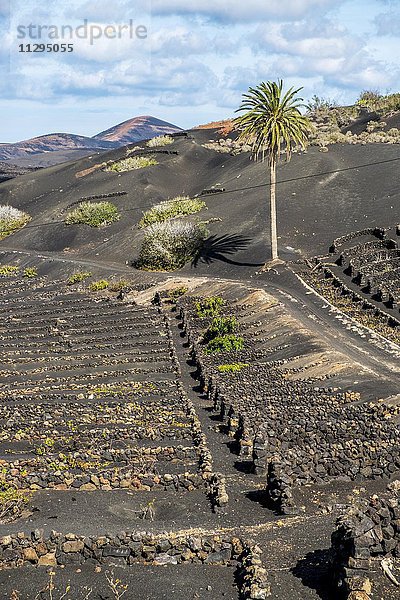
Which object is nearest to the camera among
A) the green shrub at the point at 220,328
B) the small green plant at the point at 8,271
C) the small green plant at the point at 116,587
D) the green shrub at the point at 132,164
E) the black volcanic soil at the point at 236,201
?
the small green plant at the point at 116,587

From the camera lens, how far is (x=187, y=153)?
352ft

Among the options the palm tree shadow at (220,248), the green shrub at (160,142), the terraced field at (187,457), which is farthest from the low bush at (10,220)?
the terraced field at (187,457)

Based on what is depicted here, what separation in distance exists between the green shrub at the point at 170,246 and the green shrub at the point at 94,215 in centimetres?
2057

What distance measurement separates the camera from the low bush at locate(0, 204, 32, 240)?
3556 inches

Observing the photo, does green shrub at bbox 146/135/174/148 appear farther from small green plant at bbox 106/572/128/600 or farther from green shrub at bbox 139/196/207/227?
small green plant at bbox 106/572/128/600

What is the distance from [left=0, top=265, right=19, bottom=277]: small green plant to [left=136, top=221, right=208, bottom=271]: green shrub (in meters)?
14.3

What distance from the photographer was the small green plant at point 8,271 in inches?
2625

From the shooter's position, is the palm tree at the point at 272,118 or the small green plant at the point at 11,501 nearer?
the small green plant at the point at 11,501

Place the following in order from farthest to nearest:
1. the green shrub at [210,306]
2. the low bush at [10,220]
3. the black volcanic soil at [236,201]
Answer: the low bush at [10,220] < the black volcanic soil at [236,201] < the green shrub at [210,306]

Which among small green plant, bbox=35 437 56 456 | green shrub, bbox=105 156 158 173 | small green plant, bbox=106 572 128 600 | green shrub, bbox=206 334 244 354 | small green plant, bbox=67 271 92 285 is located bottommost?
small green plant, bbox=106 572 128 600

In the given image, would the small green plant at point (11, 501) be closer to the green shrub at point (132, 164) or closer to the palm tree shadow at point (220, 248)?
the palm tree shadow at point (220, 248)

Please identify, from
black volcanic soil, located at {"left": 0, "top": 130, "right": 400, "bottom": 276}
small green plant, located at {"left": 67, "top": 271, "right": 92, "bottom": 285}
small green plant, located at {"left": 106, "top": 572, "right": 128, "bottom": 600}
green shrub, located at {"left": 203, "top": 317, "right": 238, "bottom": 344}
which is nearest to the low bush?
black volcanic soil, located at {"left": 0, "top": 130, "right": 400, "bottom": 276}

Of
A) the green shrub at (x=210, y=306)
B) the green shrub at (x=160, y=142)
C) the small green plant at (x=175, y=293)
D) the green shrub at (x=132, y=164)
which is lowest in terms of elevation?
the green shrub at (x=210, y=306)

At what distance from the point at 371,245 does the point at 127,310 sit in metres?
20.6
